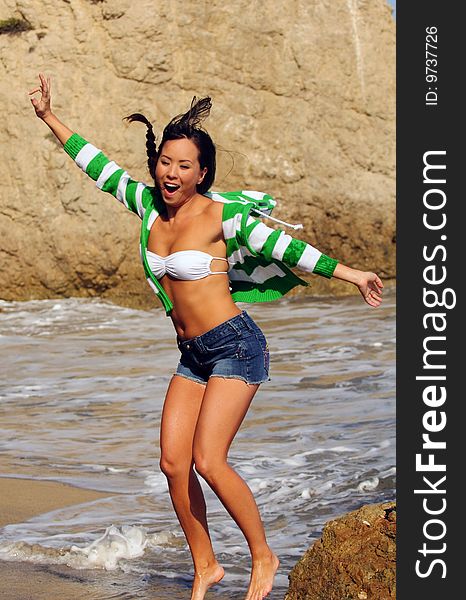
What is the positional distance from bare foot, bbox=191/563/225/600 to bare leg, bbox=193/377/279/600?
0.73 feet

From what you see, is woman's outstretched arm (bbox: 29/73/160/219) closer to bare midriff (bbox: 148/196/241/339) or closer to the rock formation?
bare midriff (bbox: 148/196/241/339)

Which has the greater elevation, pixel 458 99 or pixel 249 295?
pixel 458 99

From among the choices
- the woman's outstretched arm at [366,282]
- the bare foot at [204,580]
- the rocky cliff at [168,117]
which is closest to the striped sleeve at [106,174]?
the woman's outstretched arm at [366,282]

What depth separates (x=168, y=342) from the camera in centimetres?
1201

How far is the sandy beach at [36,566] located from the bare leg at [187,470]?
23.1 inches

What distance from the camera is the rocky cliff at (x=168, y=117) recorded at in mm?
14344

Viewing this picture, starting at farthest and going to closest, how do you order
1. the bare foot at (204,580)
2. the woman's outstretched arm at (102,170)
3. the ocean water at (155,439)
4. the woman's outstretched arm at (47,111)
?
the ocean water at (155,439)
the woman's outstretched arm at (47,111)
the woman's outstretched arm at (102,170)
the bare foot at (204,580)

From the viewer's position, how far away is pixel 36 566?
536 cm

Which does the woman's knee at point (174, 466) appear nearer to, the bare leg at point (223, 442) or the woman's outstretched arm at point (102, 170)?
the bare leg at point (223, 442)

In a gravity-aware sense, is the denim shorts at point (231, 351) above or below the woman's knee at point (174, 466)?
above

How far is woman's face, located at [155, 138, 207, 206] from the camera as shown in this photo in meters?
4.57

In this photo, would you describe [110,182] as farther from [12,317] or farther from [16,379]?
[12,317]

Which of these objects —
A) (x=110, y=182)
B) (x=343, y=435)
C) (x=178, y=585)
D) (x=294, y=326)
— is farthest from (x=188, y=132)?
(x=294, y=326)

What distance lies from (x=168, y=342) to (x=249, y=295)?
734 cm
